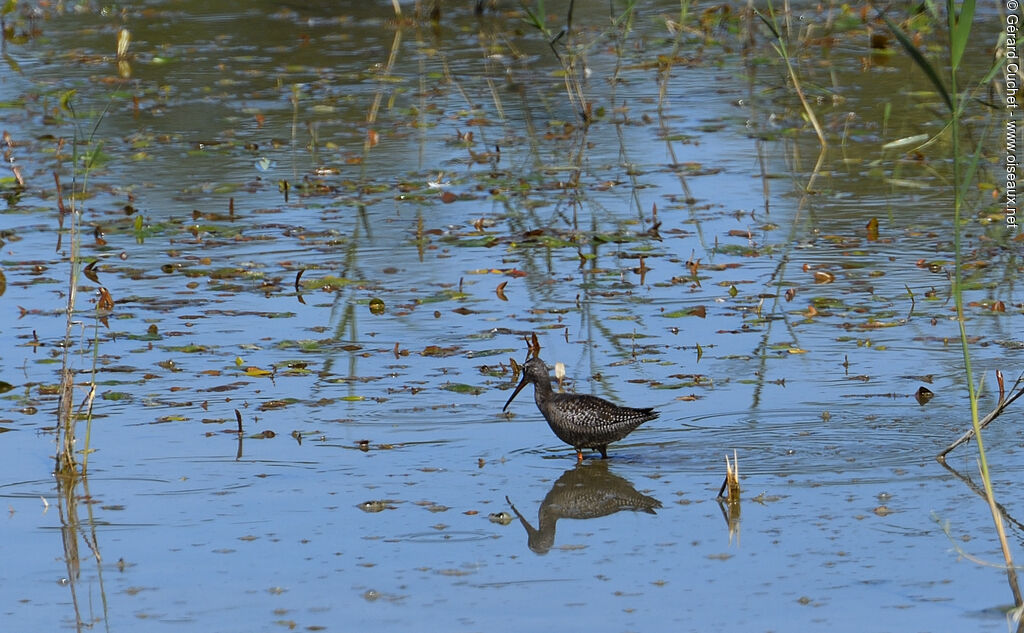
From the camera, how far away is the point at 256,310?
9820 millimetres

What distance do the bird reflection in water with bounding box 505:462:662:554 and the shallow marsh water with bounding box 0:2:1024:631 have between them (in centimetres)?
3

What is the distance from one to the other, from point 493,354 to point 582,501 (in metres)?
2.12

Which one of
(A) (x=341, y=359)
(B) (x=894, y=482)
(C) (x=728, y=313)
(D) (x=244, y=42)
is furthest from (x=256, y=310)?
(D) (x=244, y=42)

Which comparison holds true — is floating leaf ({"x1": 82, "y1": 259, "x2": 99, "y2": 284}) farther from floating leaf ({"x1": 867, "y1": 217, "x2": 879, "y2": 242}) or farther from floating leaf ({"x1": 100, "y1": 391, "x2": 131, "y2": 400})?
floating leaf ({"x1": 867, "y1": 217, "x2": 879, "y2": 242})

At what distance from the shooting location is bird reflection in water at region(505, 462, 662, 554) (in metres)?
6.40

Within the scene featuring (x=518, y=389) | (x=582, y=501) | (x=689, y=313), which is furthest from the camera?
(x=689, y=313)

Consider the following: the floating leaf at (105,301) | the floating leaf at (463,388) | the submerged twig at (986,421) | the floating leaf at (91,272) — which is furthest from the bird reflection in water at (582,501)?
the floating leaf at (91,272)

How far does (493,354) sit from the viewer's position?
28.9 feet

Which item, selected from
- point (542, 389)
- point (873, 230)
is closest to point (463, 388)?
point (542, 389)

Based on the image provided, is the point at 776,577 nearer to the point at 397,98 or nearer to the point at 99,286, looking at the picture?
the point at 99,286

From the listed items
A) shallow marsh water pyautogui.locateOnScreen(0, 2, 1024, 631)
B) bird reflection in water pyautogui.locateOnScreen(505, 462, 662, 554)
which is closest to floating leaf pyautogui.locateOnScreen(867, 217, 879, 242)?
shallow marsh water pyautogui.locateOnScreen(0, 2, 1024, 631)

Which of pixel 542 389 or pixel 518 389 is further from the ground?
pixel 542 389

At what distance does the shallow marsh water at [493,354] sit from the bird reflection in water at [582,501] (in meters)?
0.03

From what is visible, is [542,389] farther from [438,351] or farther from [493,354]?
[438,351]
